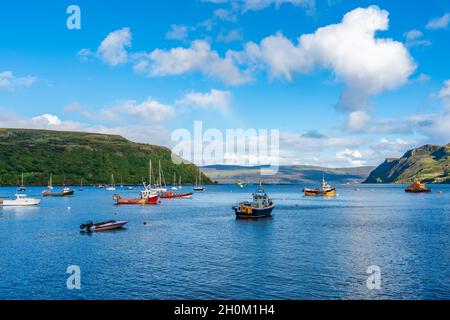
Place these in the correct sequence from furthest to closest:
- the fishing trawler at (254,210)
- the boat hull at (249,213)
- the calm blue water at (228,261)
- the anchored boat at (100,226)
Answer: the fishing trawler at (254,210) → the boat hull at (249,213) → the anchored boat at (100,226) → the calm blue water at (228,261)

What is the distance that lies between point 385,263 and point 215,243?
3307 centimetres

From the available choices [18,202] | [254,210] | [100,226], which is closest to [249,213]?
[254,210]

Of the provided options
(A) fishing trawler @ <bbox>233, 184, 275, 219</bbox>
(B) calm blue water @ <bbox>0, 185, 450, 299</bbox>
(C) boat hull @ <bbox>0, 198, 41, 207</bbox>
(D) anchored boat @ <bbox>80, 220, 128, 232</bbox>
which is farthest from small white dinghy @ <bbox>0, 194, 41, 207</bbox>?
(A) fishing trawler @ <bbox>233, 184, 275, 219</bbox>

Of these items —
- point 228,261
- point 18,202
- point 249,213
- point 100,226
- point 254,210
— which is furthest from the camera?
point 18,202

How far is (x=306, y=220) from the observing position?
131625 mm

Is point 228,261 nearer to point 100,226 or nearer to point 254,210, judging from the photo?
point 100,226

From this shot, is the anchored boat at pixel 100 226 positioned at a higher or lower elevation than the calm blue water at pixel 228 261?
higher

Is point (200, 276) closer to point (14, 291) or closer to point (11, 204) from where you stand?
point (14, 291)

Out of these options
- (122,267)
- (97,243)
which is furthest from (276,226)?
(122,267)

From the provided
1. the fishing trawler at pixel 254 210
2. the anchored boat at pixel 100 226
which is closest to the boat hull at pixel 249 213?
the fishing trawler at pixel 254 210

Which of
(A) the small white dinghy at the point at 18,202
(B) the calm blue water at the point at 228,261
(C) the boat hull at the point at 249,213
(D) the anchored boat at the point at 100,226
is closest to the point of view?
(B) the calm blue water at the point at 228,261

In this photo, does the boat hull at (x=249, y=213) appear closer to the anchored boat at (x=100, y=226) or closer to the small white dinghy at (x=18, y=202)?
the anchored boat at (x=100, y=226)

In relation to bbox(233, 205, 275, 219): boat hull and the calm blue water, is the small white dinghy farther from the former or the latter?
bbox(233, 205, 275, 219): boat hull

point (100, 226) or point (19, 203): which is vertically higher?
point (19, 203)
